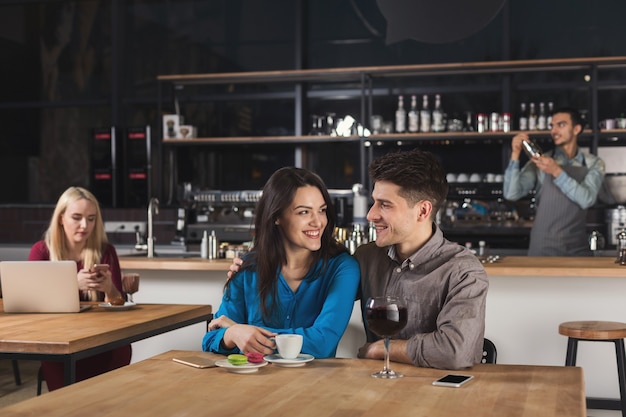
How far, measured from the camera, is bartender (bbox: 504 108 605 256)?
570 cm

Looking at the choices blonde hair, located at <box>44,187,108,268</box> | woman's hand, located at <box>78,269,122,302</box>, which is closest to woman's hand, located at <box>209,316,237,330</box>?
woman's hand, located at <box>78,269,122,302</box>

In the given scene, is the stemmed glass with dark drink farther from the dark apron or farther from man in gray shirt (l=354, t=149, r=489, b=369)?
the dark apron

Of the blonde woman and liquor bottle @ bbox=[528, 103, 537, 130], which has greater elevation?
liquor bottle @ bbox=[528, 103, 537, 130]

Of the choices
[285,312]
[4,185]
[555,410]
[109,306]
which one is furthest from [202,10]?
[555,410]

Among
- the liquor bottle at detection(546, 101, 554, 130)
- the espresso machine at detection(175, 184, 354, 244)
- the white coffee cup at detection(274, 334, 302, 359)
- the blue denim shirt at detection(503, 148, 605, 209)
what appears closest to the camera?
the white coffee cup at detection(274, 334, 302, 359)

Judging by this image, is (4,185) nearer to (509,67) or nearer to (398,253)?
(509,67)

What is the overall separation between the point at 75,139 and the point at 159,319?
20.2 feet

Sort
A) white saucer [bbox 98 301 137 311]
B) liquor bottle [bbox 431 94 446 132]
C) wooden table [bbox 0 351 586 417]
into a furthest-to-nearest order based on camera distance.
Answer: liquor bottle [bbox 431 94 446 132]
white saucer [bbox 98 301 137 311]
wooden table [bbox 0 351 586 417]

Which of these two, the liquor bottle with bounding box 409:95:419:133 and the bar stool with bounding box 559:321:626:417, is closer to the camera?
the bar stool with bounding box 559:321:626:417

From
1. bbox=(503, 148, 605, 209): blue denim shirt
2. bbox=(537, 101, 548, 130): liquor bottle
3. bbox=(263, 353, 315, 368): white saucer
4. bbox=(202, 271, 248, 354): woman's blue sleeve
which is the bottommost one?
bbox=(263, 353, 315, 368): white saucer

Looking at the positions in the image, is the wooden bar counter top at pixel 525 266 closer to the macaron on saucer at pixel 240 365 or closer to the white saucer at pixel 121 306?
the white saucer at pixel 121 306

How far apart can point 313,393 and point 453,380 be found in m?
0.35

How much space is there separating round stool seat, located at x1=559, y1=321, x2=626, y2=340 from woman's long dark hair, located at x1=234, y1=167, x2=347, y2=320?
59.0 inches

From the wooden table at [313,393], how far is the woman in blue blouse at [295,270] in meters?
0.41
